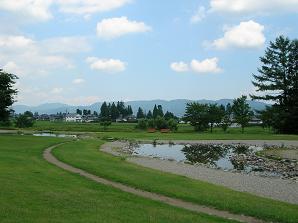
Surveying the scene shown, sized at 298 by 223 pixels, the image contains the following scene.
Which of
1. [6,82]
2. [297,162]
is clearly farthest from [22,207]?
[6,82]

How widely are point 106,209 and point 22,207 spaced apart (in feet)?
9.29

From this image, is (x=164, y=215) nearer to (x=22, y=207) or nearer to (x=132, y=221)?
(x=132, y=221)

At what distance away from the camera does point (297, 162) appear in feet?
124

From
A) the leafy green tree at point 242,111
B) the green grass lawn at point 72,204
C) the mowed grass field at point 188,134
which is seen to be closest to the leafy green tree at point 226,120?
the mowed grass field at point 188,134

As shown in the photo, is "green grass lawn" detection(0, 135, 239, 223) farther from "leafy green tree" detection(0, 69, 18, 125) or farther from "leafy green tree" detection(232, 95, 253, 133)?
"leafy green tree" detection(232, 95, 253, 133)

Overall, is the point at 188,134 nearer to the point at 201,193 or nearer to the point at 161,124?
the point at 161,124

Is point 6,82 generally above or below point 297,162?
above

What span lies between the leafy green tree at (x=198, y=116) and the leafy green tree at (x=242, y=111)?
271 inches

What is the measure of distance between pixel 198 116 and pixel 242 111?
10229 millimetres

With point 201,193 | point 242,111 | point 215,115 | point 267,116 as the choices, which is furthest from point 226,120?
point 201,193

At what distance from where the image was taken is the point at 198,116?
10262cm

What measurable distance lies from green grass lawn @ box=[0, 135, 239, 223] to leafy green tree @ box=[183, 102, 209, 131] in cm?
8095

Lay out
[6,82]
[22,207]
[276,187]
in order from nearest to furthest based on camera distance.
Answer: [22,207] → [276,187] → [6,82]

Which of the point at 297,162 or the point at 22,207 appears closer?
the point at 22,207
